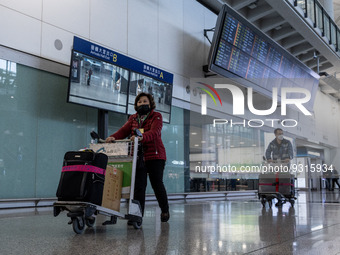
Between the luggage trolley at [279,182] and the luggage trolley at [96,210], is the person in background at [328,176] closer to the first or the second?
the luggage trolley at [279,182]

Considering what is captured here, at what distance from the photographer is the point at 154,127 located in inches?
157

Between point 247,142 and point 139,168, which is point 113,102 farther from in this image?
point 247,142

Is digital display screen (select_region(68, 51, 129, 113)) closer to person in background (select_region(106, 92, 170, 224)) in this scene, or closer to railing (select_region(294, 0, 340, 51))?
person in background (select_region(106, 92, 170, 224))

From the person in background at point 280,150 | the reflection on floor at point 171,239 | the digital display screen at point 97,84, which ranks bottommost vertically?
the reflection on floor at point 171,239

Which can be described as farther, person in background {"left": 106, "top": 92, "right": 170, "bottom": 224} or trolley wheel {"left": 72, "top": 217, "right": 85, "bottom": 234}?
person in background {"left": 106, "top": 92, "right": 170, "bottom": 224}

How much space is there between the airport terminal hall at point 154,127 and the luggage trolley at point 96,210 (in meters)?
0.01

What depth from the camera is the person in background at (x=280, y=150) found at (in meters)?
7.52

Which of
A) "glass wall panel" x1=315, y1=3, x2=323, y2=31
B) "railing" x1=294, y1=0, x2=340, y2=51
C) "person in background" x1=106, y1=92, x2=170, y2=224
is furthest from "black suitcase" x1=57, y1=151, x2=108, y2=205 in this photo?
"glass wall panel" x1=315, y1=3, x2=323, y2=31

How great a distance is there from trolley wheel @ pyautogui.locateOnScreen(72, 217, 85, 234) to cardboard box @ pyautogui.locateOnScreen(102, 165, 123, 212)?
10.7 inches

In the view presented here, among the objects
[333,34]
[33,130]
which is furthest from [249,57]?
[33,130]

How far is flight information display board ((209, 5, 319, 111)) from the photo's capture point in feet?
32.0

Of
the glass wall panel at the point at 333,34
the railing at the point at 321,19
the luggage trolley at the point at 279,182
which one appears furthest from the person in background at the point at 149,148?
the glass wall panel at the point at 333,34

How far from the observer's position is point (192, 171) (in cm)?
1105

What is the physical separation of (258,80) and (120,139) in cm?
867
